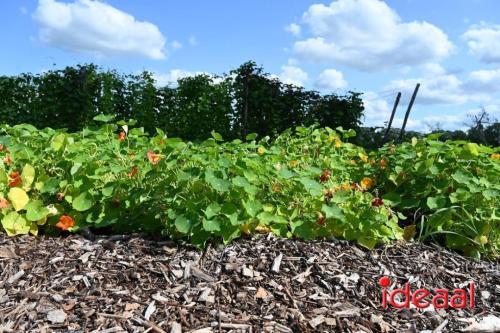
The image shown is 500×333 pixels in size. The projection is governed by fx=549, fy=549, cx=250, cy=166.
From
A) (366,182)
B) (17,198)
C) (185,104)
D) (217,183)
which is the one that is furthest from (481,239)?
(185,104)

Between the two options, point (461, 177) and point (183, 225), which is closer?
point (183, 225)

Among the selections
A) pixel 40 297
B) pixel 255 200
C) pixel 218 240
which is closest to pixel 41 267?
pixel 40 297

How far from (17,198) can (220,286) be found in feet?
4.44

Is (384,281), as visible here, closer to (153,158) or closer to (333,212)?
(333,212)

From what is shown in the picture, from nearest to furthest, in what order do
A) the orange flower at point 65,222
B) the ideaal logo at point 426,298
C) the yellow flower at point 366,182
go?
the ideaal logo at point 426,298 → the orange flower at point 65,222 → the yellow flower at point 366,182

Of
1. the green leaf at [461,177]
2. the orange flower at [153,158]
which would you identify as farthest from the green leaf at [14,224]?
the green leaf at [461,177]

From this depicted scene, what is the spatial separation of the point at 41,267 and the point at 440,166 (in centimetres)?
242

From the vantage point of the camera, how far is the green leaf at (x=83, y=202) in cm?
306

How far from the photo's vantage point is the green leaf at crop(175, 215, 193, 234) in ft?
8.71

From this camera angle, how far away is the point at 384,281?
2.71 metres

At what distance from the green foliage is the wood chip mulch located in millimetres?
133

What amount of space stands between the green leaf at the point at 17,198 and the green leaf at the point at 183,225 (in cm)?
100

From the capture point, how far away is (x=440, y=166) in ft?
11.4

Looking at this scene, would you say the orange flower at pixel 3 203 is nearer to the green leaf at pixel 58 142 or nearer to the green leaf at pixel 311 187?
the green leaf at pixel 58 142
